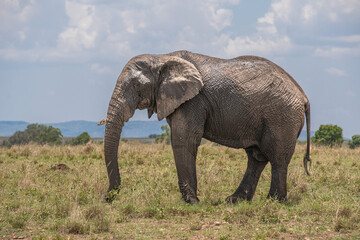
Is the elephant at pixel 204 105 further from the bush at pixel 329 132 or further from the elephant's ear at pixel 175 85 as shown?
the bush at pixel 329 132

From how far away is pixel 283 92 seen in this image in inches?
419

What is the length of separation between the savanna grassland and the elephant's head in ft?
3.81

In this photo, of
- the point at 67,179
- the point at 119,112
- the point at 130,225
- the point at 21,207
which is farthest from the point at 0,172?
the point at 130,225

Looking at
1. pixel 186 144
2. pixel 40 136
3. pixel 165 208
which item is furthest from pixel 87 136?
pixel 165 208

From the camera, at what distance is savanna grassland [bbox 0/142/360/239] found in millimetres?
8555

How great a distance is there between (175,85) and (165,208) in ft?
8.21

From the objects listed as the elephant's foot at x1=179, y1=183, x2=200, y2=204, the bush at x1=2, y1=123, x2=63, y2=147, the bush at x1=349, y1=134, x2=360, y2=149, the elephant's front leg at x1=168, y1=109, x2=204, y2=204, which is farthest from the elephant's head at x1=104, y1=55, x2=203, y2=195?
the bush at x1=2, y1=123, x2=63, y2=147

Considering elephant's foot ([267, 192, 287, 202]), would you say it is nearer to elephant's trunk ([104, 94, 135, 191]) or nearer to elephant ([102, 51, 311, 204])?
elephant ([102, 51, 311, 204])

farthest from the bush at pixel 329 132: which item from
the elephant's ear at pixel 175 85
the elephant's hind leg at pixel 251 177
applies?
the elephant's ear at pixel 175 85

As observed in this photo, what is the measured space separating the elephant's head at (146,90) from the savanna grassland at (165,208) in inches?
45.7

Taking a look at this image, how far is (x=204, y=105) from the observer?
10.6 metres

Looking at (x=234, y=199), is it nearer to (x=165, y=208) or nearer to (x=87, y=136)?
(x=165, y=208)

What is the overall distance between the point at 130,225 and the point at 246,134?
329cm

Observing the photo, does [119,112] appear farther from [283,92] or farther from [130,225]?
[283,92]
